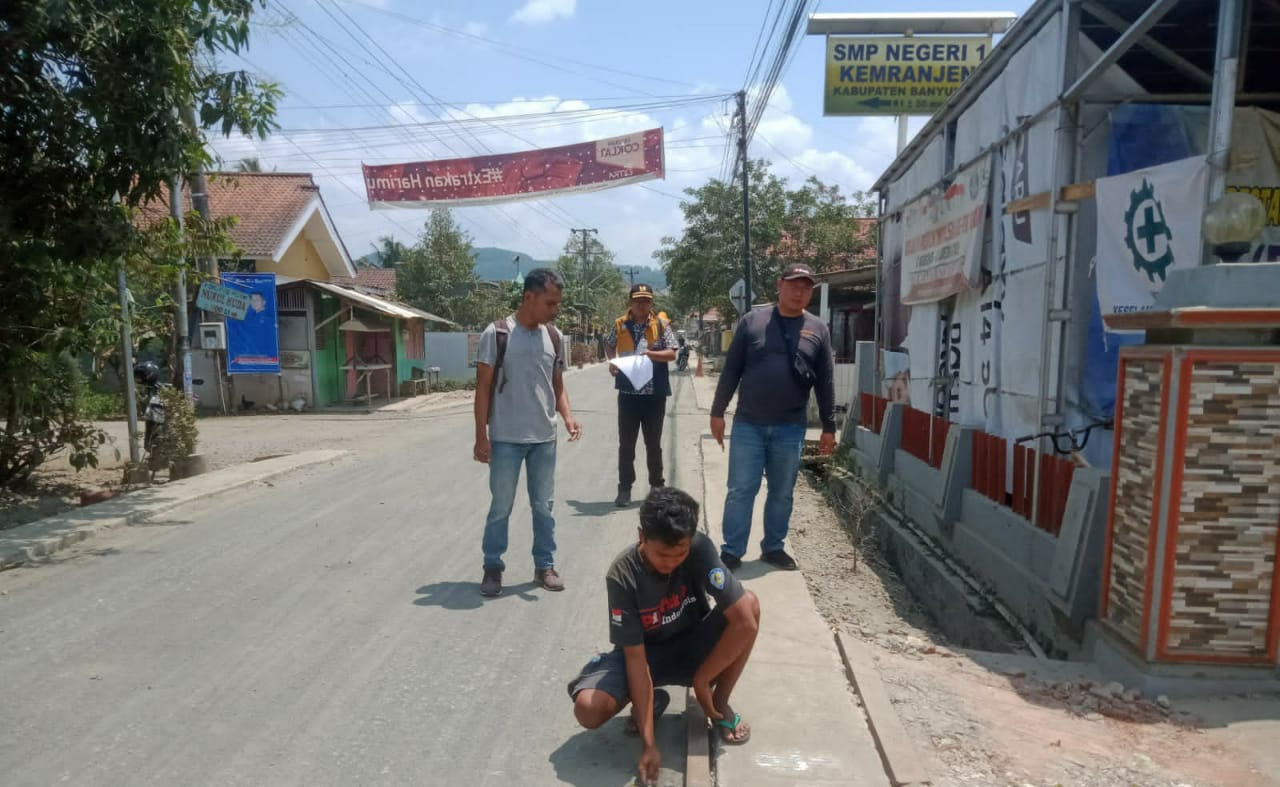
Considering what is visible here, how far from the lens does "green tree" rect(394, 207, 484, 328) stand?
104 feet

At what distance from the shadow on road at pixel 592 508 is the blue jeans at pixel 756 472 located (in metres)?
1.89

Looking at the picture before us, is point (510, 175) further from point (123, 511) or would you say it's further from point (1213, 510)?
point (1213, 510)

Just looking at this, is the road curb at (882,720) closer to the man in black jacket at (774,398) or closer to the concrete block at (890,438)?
the man in black jacket at (774,398)

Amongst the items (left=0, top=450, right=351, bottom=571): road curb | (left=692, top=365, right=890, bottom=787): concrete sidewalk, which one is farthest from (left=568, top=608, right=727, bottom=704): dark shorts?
(left=0, top=450, right=351, bottom=571): road curb

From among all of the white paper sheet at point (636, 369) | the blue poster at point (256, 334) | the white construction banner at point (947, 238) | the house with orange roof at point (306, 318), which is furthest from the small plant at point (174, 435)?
the white construction banner at point (947, 238)

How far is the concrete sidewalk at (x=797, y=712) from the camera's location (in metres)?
2.66

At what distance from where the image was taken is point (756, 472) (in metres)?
4.78

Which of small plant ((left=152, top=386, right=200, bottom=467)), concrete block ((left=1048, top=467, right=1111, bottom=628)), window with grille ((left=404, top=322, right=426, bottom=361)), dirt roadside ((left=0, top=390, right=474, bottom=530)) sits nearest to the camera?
concrete block ((left=1048, top=467, right=1111, bottom=628))

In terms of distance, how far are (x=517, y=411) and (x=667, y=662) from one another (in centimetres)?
194

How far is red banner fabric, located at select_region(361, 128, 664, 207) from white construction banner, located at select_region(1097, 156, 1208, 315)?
45.4 ft

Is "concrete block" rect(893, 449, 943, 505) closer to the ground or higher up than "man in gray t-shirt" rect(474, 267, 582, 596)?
closer to the ground

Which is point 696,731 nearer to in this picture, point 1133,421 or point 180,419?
point 1133,421

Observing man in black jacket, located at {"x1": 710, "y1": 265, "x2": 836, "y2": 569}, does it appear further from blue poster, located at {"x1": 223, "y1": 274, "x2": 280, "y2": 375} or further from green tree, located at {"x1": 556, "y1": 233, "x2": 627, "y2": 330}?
green tree, located at {"x1": 556, "y1": 233, "x2": 627, "y2": 330}

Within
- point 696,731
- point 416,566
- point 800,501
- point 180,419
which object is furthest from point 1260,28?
point 180,419
